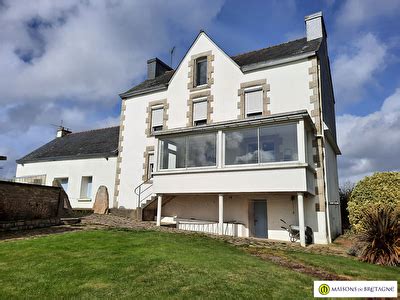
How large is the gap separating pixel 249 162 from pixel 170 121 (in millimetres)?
6248

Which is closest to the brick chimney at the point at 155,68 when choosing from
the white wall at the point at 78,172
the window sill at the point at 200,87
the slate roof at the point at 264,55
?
the slate roof at the point at 264,55

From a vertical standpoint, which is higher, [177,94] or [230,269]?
[177,94]

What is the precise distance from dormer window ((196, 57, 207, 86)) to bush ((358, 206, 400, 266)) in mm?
10701

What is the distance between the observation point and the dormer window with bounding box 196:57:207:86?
16250 millimetres

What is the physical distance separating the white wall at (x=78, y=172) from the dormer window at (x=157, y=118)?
11.3 ft

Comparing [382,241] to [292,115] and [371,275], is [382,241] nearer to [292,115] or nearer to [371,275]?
[371,275]

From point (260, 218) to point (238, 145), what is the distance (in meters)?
3.46

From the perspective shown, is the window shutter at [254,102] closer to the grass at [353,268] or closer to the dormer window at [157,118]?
the dormer window at [157,118]

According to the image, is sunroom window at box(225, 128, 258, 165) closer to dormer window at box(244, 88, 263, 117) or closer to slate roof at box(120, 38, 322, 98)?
dormer window at box(244, 88, 263, 117)

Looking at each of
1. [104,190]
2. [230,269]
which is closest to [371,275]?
[230,269]

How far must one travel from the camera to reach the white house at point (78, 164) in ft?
61.9

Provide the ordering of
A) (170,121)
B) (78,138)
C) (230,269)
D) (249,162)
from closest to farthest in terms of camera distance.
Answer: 1. (230,269)
2. (249,162)
3. (170,121)
4. (78,138)

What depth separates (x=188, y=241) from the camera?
9180 millimetres

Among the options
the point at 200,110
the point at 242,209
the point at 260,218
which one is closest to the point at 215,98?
the point at 200,110
